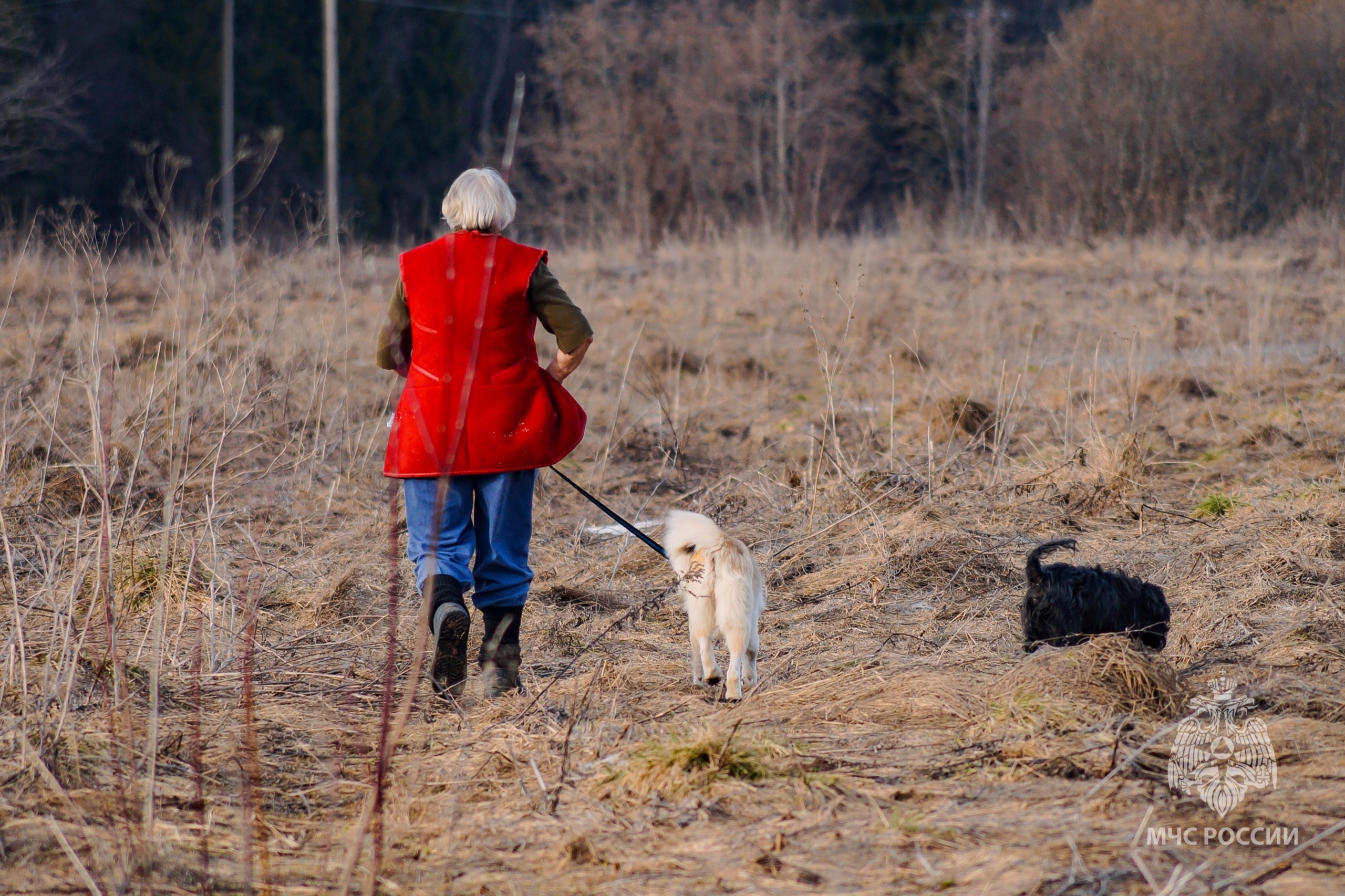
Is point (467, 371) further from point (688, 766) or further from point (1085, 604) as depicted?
point (1085, 604)

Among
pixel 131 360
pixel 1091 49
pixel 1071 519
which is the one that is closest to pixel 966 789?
pixel 1071 519

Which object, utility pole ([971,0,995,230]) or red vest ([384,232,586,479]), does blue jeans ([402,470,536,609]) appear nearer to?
red vest ([384,232,586,479])

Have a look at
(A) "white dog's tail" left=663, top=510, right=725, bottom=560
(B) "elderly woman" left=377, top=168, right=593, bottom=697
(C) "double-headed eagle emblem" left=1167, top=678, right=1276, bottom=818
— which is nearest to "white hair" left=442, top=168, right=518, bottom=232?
(B) "elderly woman" left=377, top=168, right=593, bottom=697

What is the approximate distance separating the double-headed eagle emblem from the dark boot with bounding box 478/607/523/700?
74.0 inches

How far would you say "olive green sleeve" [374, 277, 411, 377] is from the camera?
3.61 m

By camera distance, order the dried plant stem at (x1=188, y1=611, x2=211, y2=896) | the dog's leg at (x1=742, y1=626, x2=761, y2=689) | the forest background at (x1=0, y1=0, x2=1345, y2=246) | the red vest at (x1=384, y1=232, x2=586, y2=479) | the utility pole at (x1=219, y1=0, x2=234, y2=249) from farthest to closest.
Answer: the utility pole at (x1=219, y1=0, x2=234, y2=249) → the forest background at (x1=0, y1=0, x2=1345, y2=246) → the dog's leg at (x1=742, y1=626, x2=761, y2=689) → the red vest at (x1=384, y1=232, x2=586, y2=479) → the dried plant stem at (x1=188, y1=611, x2=211, y2=896)

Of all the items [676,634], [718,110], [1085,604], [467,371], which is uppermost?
[718,110]

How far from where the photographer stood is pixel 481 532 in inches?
149

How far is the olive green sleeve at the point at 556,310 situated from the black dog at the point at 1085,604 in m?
1.53

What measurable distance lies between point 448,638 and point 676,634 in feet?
4.34

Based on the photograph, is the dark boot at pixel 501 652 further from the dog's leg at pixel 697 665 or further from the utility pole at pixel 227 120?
the utility pole at pixel 227 120

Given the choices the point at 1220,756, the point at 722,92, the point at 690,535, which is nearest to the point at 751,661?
the point at 690,535

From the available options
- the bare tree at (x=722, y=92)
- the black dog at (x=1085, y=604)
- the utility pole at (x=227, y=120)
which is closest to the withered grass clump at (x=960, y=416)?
the black dog at (x=1085, y=604)

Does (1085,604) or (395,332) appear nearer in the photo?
(395,332)
